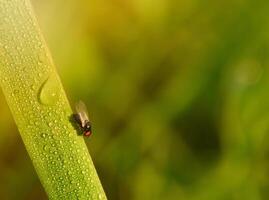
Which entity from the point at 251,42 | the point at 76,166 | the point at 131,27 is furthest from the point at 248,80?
the point at 76,166

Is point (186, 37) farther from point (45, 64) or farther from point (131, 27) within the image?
point (45, 64)

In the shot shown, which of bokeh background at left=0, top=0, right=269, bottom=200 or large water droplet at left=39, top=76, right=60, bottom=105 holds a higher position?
large water droplet at left=39, top=76, right=60, bottom=105

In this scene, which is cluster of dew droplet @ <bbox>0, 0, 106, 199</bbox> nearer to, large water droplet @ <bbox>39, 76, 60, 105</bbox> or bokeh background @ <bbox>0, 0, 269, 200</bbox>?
large water droplet @ <bbox>39, 76, 60, 105</bbox>

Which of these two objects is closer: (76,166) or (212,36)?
(76,166)

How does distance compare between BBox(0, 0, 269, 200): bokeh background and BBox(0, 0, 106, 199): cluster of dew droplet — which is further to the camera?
BBox(0, 0, 269, 200): bokeh background

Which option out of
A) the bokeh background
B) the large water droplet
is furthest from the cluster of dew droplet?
the bokeh background

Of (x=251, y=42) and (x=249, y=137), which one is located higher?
(x=251, y=42)

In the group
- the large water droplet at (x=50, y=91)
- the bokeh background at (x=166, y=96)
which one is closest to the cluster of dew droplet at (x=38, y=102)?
the large water droplet at (x=50, y=91)
